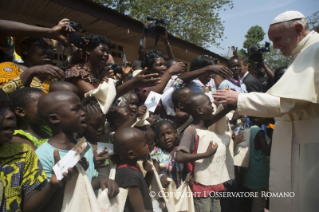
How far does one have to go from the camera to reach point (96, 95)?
8.52ft

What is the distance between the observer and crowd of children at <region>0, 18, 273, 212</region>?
5.20 feet

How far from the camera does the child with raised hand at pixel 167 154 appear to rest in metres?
3.15

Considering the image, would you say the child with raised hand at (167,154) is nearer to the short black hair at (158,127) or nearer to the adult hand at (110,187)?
the short black hair at (158,127)

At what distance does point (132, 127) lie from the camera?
263 centimetres

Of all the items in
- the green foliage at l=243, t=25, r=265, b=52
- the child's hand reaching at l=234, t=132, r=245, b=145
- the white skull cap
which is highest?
the green foliage at l=243, t=25, r=265, b=52

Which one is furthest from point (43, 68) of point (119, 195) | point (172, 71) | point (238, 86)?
point (238, 86)

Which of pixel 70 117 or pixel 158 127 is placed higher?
pixel 70 117

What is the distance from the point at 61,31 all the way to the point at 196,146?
2019 millimetres

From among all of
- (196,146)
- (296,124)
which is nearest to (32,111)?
(196,146)

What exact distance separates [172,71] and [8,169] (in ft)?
8.13

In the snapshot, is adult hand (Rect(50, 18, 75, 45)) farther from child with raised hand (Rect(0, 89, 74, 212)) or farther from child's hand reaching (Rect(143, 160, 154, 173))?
child's hand reaching (Rect(143, 160, 154, 173))

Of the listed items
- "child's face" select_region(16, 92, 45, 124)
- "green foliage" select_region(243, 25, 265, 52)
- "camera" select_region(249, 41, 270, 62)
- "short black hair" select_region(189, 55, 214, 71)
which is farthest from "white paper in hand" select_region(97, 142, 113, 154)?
"green foliage" select_region(243, 25, 265, 52)

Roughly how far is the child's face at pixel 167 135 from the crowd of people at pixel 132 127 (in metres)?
0.01

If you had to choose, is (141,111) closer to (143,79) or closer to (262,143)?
(143,79)
